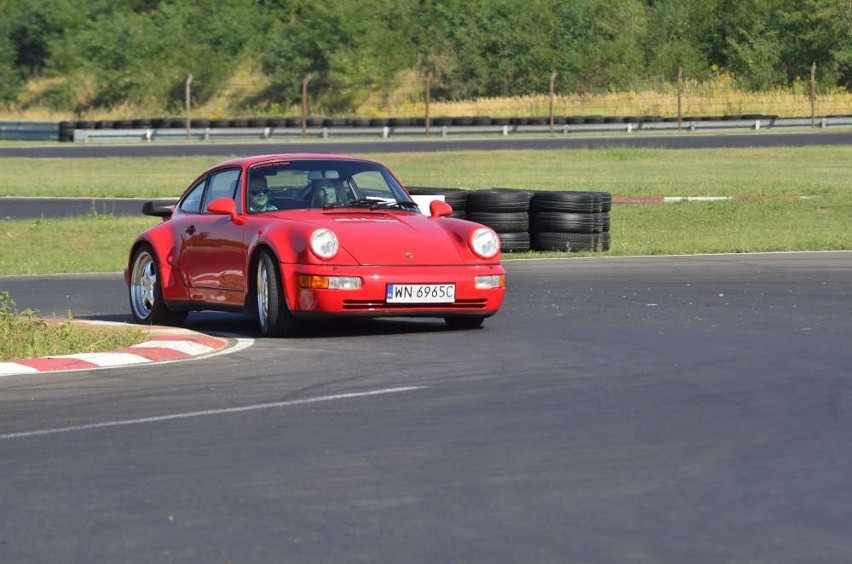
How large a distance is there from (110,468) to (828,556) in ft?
9.05

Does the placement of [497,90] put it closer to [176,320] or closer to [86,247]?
[86,247]

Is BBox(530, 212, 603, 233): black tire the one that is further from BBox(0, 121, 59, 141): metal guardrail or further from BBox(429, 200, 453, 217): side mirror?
BBox(0, 121, 59, 141): metal guardrail

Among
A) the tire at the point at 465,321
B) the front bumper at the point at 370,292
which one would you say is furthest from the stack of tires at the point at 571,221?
the front bumper at the point at 370,292

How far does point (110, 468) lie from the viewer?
6.29m

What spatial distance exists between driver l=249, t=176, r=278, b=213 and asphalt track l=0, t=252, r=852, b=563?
1.08m

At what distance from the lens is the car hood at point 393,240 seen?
10820 mm

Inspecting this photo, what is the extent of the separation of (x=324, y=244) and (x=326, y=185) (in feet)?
3.58

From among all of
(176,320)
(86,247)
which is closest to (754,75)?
(86,247)

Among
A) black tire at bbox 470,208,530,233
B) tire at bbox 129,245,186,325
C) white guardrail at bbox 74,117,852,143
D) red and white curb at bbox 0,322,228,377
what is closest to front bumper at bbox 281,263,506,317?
red and white curb at bbox 0,322,228,377

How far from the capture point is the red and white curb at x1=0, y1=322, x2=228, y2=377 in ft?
30.7

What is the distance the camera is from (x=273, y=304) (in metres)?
10.9

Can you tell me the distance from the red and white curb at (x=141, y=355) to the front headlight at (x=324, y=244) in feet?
2.72

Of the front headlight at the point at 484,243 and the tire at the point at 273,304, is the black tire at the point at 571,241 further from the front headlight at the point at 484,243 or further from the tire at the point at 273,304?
the tire at the point at 273,304

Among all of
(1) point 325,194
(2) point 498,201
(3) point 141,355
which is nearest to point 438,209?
(1) point 325,194
